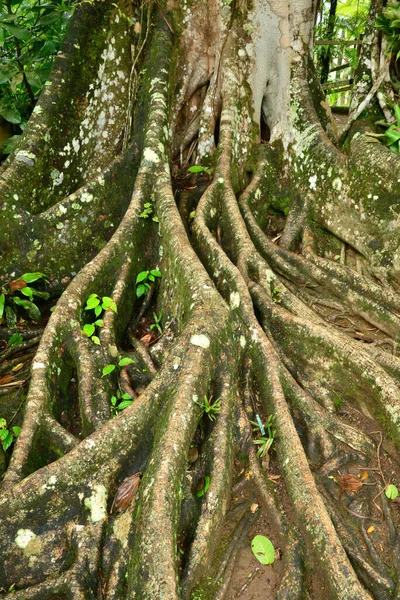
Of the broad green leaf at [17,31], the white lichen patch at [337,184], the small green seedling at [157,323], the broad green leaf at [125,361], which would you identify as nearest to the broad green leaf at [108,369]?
the broad green leaf at [125,361]

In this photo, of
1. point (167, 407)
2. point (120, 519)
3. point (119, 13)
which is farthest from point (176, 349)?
point (119, 13)

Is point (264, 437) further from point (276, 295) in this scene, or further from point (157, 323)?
point (157, 323)

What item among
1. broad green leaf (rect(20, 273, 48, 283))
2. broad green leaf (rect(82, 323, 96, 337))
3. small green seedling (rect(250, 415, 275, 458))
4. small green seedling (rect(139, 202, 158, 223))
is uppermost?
small green seedling (rect(139, 202, 158, 223))

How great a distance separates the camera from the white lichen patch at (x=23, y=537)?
298 centimetres

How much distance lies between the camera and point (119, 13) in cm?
554

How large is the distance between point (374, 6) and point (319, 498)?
16.7 feet

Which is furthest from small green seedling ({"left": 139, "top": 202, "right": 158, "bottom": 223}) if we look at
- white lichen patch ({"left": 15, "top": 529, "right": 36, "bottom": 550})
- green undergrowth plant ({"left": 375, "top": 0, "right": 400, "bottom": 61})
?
green undergrowth plant ({"left": 375, "top": 0, "right": 400, "bottom": 61})

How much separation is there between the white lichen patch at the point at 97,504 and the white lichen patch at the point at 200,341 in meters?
1.02

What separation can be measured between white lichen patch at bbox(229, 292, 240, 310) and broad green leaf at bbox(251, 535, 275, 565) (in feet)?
5.26

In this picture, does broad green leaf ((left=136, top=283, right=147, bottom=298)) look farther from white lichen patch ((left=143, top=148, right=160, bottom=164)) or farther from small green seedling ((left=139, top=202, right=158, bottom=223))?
white lichen patch ((left=143, top=148, right=160, bottom=164))

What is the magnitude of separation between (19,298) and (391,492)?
3.23m

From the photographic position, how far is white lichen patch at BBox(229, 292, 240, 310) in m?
4.02

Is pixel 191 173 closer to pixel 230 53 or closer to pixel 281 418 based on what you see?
pixel 230 53

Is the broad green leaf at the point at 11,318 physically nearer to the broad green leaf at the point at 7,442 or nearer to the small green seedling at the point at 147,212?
the broad green leaf at the point at 7,442
